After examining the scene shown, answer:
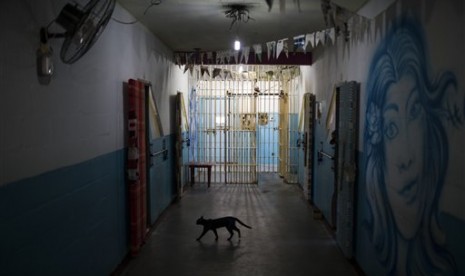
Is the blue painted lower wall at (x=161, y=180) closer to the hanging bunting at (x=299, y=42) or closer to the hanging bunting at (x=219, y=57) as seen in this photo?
the hanging bunting at (x=219, y=57)

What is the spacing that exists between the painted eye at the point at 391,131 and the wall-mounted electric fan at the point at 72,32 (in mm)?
2112

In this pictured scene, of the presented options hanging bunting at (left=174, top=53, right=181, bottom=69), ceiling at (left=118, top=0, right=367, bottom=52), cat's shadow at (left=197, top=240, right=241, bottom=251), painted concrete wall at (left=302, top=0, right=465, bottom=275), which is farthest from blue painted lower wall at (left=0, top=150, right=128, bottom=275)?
hanging bunting at (left=174, top=53, right=181, bottom=69)

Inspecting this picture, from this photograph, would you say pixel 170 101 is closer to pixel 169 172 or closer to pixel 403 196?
pixel 169 172

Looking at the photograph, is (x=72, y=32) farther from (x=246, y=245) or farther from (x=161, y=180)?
(x=161, y=180)

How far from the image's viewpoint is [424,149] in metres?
2.26

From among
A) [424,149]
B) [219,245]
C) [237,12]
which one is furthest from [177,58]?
[424,149]

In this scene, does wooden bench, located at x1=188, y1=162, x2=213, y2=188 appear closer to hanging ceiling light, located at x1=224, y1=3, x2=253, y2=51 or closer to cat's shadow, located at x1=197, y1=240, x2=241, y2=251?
→ cat's shadow, located at x1=197, y1=240, x2=241, y2=251

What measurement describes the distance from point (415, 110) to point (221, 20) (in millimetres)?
2749

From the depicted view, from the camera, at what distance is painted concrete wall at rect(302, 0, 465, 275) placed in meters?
1.90

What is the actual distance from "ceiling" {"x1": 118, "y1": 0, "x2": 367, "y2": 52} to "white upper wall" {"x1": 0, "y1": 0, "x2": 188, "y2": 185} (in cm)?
41

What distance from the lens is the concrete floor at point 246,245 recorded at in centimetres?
389

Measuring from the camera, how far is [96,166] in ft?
10.4

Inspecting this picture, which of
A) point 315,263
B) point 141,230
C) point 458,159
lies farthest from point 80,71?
point 315,263

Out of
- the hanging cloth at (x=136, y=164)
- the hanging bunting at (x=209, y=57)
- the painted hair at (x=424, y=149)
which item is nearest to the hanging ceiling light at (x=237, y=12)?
the hanging cloth at (x=136, y=164)
